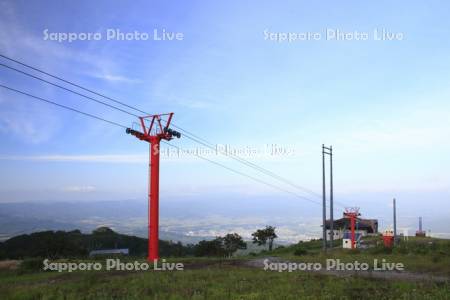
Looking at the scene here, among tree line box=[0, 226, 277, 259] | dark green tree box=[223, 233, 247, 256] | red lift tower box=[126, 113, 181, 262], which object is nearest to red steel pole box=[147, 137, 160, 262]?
red lift tower box=[126, 113, 181, 262]

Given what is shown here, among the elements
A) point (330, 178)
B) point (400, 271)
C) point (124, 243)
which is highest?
point (330, 178)

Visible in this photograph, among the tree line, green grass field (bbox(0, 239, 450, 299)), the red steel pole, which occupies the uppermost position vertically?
the red steel pole

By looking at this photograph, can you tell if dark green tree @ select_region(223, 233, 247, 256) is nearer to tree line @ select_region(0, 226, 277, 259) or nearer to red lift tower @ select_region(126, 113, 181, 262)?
tree line @ select_region(0, 226, 277, 259)

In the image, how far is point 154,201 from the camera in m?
27.6

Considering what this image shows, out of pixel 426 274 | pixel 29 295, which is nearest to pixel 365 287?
pixel 426 274

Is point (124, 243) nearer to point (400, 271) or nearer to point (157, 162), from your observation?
point (157, 162)

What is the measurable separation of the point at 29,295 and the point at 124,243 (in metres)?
75.6

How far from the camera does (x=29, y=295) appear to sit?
13.8m

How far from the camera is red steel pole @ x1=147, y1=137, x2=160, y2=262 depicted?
2755 centimetres

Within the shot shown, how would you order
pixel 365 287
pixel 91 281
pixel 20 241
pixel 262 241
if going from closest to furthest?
pixel 365 287
pixel 91 281
pixel 262 241
pixel 20 241

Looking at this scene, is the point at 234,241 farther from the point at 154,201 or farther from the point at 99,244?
the point at 154,201

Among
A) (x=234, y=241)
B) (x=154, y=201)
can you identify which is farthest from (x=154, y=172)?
(x=234, y=241)

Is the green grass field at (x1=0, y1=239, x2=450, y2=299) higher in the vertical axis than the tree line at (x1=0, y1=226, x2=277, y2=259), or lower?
higher

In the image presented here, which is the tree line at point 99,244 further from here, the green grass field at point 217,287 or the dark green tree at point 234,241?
the green grass field at point 217,287
